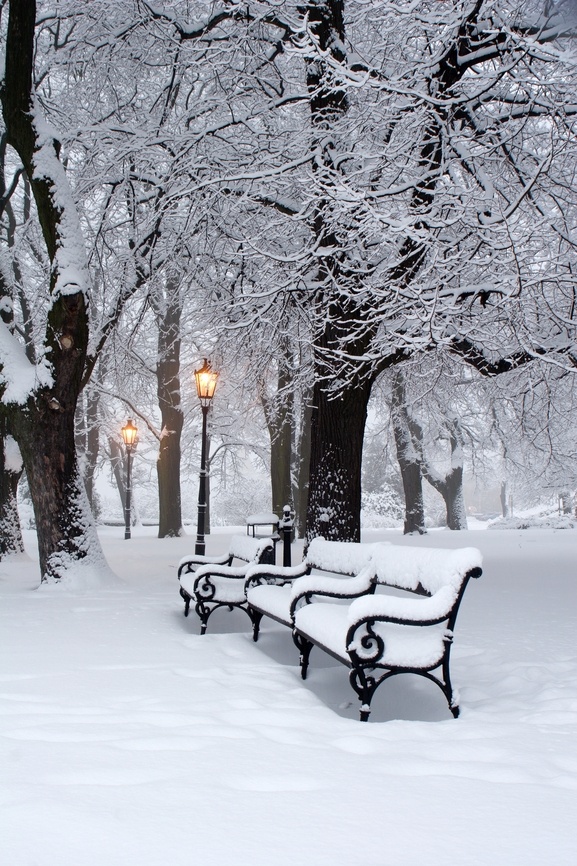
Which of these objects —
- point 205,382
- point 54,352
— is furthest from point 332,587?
point 205,382

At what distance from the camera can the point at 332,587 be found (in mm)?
5625

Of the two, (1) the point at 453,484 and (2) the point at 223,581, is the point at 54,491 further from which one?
(1) the point at 453,484

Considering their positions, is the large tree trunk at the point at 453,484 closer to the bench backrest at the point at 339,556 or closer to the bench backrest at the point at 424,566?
the bench backrest at the point at 339,556

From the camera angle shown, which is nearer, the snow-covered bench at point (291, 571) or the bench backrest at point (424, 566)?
the bench backrest at point (424, 566)

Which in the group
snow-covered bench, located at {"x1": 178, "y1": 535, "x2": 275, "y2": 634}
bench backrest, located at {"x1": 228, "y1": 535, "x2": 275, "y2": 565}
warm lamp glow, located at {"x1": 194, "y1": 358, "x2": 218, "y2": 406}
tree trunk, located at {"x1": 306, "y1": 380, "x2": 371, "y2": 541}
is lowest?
snow-covered bench, located at {"x1": 178, "y1": 535, "x2": 275, "y2": 634}

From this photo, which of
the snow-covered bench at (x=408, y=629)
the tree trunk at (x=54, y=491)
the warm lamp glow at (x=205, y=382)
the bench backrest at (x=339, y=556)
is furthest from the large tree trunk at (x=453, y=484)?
the snow-covered bench at (x=408, y=629)

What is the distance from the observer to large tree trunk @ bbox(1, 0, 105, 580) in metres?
9.77

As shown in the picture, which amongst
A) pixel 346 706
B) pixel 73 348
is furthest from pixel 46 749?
pixel 73 348

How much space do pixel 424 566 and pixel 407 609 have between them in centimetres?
53

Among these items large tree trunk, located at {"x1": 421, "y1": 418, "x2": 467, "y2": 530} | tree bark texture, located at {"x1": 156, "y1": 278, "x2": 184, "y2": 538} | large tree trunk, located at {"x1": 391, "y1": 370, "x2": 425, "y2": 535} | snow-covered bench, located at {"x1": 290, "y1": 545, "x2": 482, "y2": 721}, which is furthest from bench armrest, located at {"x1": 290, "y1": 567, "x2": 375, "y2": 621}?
Result: large tree trunk, located at {"x1": 421, "y1": 418, "x2": 467, "y2": 530}

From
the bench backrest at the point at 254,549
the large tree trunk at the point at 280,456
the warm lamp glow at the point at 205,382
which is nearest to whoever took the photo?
the bench backrest at the point at 254,549

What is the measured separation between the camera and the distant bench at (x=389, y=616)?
172 inches

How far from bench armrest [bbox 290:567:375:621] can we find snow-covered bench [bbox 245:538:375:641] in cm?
6

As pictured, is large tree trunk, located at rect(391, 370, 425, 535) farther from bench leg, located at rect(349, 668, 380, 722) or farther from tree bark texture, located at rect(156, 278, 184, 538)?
bench leg, located at rect(349, 668, 380, 722)
